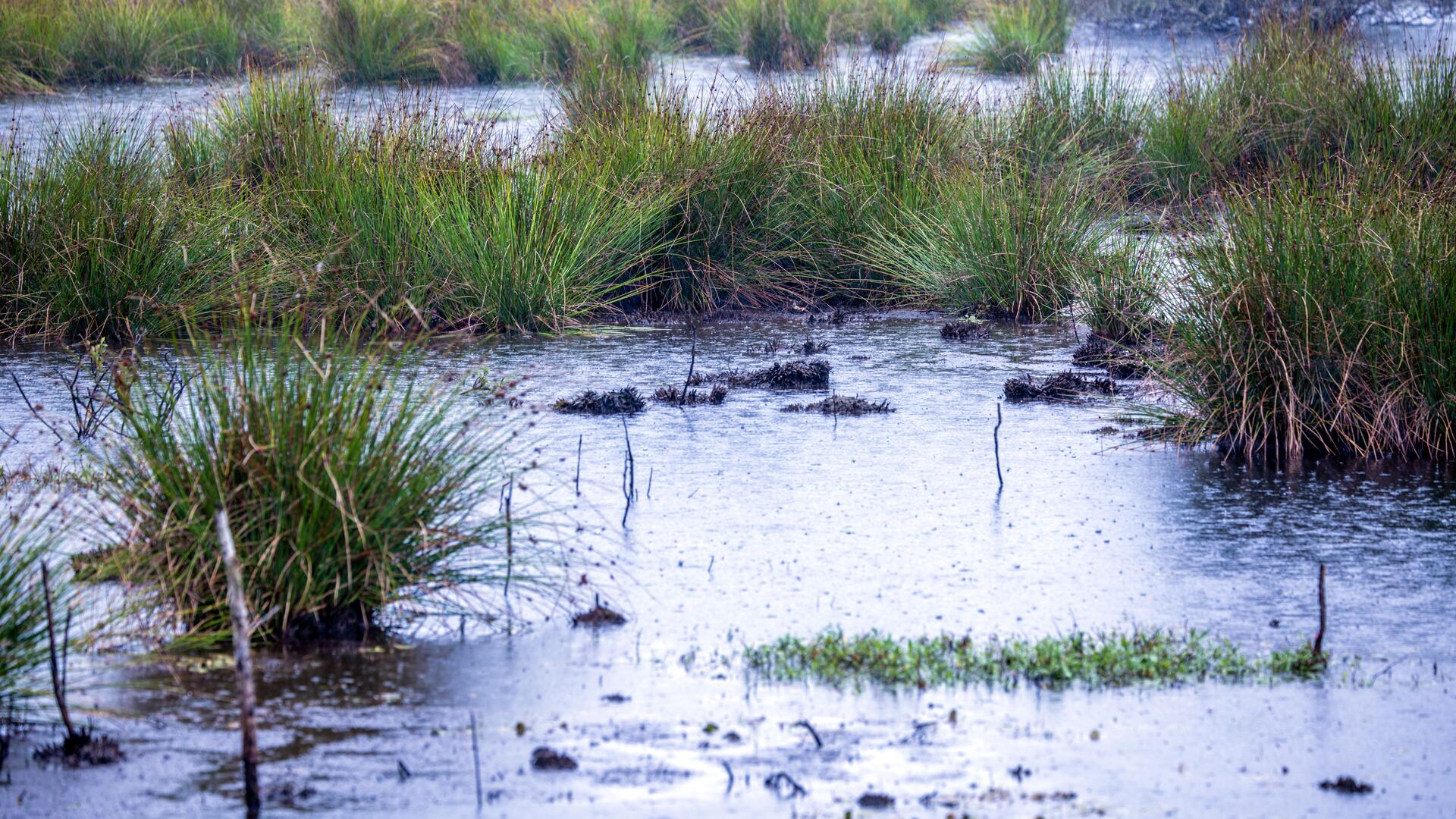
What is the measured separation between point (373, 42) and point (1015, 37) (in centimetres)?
850

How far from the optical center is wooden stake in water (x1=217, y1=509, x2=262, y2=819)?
13.3 feet

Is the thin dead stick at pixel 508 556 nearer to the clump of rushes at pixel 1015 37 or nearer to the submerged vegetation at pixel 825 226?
the submerged vegetation at pixel 825 226

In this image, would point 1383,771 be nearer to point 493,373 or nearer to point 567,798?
point 567,798

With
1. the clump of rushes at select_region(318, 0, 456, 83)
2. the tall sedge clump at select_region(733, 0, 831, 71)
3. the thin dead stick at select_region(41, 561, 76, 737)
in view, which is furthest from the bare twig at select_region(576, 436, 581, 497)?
the tall sedge clump at select_region(733, 0, 831, 71)

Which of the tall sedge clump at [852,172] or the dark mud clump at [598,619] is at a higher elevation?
the tall sedge clump at [852,172]

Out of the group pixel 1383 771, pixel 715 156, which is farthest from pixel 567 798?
pixel 715 156

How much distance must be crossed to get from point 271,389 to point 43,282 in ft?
18.1

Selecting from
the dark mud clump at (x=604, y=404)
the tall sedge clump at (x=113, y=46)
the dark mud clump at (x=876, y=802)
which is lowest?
the dark mud clump at (x=876, y=802)

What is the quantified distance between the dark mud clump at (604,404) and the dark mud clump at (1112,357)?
2604 mm

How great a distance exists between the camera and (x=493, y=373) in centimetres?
963

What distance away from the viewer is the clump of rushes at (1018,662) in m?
5.16

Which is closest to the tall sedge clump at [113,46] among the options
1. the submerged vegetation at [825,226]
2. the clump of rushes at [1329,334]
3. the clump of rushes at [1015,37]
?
the submerged vegetation at [825,226]

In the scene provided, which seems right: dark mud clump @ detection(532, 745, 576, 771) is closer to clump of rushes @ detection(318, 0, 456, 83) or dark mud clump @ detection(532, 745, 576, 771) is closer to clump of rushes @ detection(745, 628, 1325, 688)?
clump of rushes @ detection(745, 628, 1325, 688)

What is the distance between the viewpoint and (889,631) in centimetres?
555
